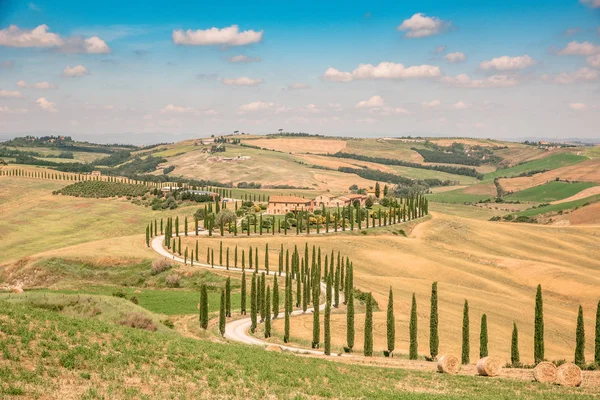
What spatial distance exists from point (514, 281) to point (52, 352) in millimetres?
91960

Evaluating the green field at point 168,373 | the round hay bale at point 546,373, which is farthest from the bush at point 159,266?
the round hay bale at point 546,373

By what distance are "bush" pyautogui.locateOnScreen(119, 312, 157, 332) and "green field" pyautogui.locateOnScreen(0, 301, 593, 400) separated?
9596 millimetres

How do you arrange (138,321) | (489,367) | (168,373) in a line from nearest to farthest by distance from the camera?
(168,373)
(489,367)
(138,321)

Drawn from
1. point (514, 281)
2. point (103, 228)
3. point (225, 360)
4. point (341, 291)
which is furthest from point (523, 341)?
point (103, 228)

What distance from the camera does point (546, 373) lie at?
133 feet

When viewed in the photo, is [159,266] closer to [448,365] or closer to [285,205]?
[448,365]

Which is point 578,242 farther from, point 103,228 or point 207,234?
point 103,228

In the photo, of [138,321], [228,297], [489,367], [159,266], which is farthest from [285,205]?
[489,367]

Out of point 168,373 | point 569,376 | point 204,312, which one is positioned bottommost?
point 204,312

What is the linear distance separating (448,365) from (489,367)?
3.05 meters

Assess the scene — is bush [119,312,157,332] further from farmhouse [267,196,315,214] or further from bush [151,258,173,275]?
farmhouse [267,196,315,214]

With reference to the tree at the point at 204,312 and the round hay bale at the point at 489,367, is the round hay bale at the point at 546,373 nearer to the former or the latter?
the round hay bale at the point at 489,367

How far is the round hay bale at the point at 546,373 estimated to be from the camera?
40344 millimetres

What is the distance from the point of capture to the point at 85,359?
31.4 m
